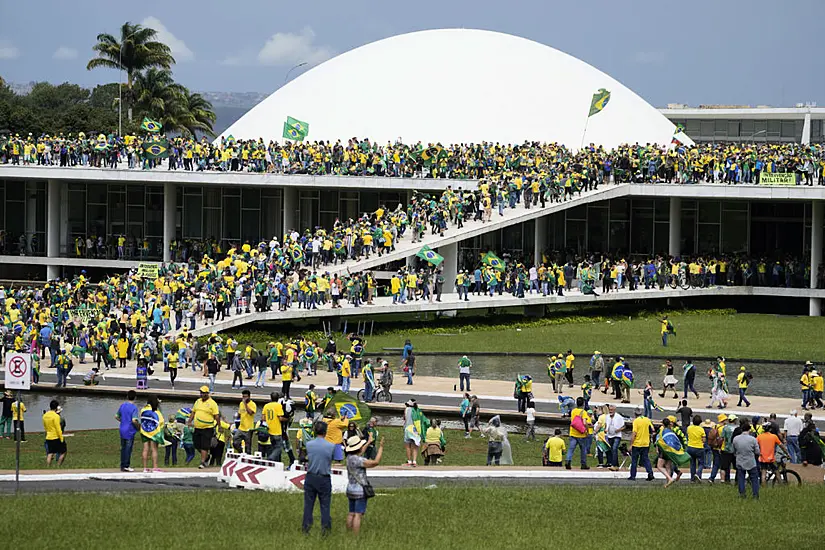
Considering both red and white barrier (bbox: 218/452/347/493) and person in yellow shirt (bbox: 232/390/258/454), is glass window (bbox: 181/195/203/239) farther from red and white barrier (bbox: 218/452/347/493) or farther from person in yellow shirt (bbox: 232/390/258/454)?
red and white barrier (bbox: 218/452/347/493)

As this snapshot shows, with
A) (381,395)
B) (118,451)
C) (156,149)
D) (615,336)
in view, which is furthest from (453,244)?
(118,451)

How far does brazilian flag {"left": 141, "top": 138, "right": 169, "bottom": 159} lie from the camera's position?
176ft

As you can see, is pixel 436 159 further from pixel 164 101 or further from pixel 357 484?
pixel 357 484

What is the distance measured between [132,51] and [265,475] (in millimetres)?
65801

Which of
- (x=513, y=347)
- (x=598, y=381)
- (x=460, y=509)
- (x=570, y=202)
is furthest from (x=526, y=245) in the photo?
(x=460, y=509)

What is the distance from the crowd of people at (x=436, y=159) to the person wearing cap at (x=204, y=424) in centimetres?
3090

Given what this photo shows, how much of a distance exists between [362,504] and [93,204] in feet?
157

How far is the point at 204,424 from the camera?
2025 centimetres

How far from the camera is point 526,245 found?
5594cm

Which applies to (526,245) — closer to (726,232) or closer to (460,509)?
(726,232)

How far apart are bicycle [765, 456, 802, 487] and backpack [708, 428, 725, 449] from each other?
0.74 meters

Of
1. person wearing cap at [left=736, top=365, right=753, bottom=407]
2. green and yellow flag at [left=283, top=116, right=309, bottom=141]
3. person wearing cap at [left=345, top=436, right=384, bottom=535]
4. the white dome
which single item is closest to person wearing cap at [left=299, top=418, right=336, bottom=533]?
person wearing cap at [left=345, top=436, right=384, bottom=535]

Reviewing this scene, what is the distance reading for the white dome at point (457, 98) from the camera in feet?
204

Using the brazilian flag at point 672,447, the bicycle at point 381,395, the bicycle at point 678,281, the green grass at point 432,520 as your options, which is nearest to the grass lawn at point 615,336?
the bicycle at point 678,281
